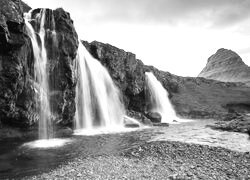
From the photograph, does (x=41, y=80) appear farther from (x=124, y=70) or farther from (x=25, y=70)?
(x=124, y=70)

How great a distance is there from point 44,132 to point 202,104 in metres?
65.5

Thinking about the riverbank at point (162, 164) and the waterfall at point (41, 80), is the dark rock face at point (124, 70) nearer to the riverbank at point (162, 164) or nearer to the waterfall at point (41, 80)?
the waterfall at point (41, 80)

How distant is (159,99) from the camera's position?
68.0m

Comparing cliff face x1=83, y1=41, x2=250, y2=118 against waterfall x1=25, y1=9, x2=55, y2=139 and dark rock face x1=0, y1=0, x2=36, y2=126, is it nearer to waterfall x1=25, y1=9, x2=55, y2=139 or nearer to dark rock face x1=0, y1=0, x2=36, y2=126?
waterfall x1=25, y1=9, x2=55, y2=139

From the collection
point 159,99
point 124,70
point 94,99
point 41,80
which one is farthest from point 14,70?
point 159,99

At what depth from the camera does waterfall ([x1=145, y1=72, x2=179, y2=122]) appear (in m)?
65.1

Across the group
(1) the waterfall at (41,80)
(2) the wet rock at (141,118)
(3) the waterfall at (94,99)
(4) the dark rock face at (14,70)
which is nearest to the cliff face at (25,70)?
(4) the dark rock face at (14,70)

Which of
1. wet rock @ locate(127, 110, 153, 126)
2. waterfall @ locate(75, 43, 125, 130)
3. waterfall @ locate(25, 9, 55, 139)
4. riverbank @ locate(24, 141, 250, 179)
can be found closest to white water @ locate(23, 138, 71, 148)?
waterfall @ locate(25, 9, 55, 139)

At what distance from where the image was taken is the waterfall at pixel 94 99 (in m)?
38.9

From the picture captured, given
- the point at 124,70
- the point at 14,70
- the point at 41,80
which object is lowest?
the point at 41,80

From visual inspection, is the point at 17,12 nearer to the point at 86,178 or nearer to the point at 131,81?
the point at 86,178

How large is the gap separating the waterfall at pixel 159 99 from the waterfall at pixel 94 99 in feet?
69.2

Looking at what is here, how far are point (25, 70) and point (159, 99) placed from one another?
47.7m

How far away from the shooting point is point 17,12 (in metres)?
24.6
